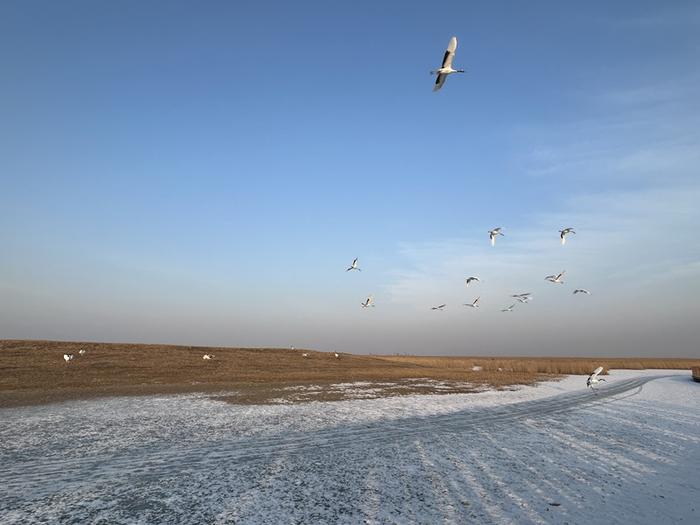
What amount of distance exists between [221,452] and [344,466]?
3.14 metres

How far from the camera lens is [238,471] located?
9633 mm

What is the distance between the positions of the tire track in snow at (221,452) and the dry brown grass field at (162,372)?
9.04m

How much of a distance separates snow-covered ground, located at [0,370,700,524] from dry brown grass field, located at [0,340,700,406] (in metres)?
7.66

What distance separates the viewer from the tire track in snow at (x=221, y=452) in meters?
9.21

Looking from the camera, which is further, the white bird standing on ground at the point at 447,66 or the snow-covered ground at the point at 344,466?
the white bird standing on ground at the point at 447,66

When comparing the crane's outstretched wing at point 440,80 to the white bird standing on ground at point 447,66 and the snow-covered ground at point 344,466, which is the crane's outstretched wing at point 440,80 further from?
the snow-covered ground at point 344,466

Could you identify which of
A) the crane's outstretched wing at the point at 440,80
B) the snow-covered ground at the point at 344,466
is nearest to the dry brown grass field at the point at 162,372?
the snow-covered ground at the point at 344,466

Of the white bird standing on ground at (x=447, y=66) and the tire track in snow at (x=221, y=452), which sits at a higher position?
the white bird standing on ground at (x=447, y=66)

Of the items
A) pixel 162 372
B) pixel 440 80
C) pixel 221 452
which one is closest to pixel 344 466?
pixel 221 452

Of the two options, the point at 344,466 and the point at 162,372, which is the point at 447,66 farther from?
the point at 162,372

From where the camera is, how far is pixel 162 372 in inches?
1404

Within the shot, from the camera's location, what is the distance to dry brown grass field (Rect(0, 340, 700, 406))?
83.4 feet

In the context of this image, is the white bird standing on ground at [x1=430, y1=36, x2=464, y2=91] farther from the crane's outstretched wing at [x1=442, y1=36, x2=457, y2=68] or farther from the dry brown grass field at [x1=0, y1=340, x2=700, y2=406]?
the dry brown grass field at [x1=0, y1=340, x2=700, y2=406]

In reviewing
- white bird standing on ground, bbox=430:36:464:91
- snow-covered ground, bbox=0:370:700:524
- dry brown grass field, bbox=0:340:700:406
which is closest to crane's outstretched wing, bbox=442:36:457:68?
white bird standing on ground, bbox=430:36:464:91
